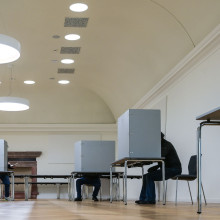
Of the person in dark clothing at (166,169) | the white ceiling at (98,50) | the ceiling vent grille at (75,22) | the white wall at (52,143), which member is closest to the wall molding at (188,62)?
the white ceiling at (98,50)

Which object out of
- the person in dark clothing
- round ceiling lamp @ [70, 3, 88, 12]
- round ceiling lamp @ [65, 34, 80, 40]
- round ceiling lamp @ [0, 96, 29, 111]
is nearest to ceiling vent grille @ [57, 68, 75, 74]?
round ceiling lamp @ [0, 96, 29, 111]

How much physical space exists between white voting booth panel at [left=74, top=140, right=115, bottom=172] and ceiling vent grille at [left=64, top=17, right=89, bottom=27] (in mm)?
2525

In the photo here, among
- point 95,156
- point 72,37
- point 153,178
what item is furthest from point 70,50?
point 153,178

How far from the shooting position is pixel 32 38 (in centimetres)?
1180

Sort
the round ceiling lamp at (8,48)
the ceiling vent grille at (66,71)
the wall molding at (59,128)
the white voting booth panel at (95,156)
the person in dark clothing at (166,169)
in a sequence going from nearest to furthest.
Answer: the round ceiling lamp at (8,48), the person in dark clothing at (166,169), the white voting booth panel at (95,156), the ceiling vent grille at (66,71), the wall molding at (59,128)

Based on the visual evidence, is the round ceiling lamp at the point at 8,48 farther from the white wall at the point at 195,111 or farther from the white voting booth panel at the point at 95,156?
the white voting booth panel at the point at 95,156

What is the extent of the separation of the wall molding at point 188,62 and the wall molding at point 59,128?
5206mm

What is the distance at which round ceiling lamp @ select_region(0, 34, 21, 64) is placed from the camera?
7.95 metres

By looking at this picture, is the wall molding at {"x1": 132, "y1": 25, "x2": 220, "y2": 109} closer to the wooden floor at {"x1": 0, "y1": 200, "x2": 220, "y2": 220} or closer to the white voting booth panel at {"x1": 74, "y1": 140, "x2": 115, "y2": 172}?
the white voting booth panel at {"x1": 74, "y1": 140, "x2": 115, "y2": 172}

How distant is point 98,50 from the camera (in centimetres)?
1267

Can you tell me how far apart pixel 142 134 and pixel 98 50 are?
5.35 metres

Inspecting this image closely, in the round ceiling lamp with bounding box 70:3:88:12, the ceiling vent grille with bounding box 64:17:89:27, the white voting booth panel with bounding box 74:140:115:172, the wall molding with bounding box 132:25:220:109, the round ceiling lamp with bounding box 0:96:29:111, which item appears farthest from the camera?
the round ceiling lamp with bounding box 0:96:29:111

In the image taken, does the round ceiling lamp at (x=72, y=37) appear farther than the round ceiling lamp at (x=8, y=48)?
Yes

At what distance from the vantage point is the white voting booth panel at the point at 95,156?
450 inches
